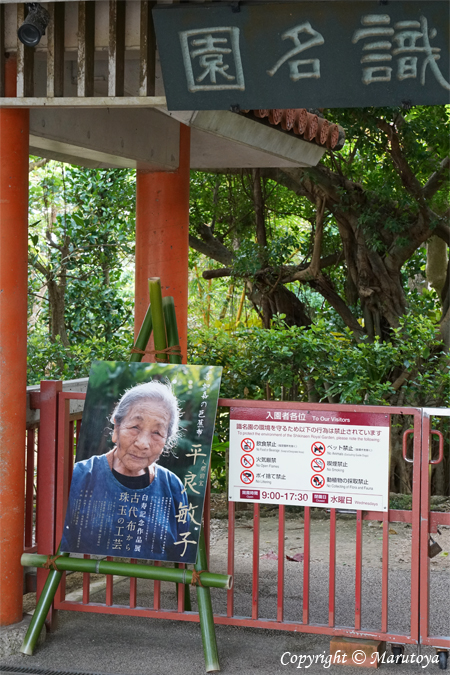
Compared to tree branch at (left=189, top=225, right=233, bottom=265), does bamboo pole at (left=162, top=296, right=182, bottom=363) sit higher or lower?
lower

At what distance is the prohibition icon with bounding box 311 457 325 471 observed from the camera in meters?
3.78

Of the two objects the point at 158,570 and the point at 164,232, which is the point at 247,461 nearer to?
the point at 158,570

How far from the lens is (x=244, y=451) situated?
3906 millimetres

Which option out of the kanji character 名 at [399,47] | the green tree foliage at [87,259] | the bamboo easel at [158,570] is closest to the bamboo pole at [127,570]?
the bamboo easel at [158,570]

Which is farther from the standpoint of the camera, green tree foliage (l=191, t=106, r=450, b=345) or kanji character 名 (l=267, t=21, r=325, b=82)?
green tree foliage (l=191, t=106, r=450, b=345)

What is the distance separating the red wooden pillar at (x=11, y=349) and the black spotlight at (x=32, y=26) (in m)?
0.35

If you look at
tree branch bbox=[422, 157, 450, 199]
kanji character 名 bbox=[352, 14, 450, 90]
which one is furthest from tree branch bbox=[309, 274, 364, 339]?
kanji character 名 bbox=[352, 14, 450, 90]

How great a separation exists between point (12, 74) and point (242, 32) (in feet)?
4.59

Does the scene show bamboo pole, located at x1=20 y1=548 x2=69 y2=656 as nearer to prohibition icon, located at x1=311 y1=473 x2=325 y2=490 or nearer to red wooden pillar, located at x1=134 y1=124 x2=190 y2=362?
prohibition icon, located at x1=311 y1=473 x2=325 y2=490

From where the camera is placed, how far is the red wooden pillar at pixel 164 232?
550 cm

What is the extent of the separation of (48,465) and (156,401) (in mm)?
805

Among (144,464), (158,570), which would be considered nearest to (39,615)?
(158,570)

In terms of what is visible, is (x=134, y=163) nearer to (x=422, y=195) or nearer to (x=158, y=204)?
(x=158, y=204)

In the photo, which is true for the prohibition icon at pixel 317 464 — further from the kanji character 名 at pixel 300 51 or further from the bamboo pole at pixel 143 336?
the kanji character 名 at pixel 300 51
